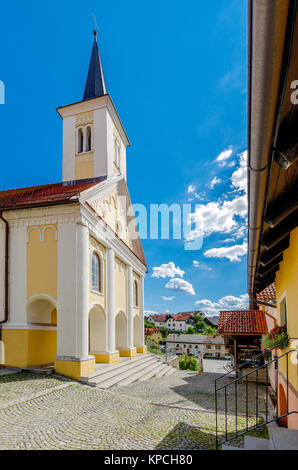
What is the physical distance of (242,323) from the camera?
14898mm

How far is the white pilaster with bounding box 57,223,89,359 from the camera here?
11.4 meters

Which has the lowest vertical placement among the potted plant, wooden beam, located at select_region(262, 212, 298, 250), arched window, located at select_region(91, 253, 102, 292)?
the potted plant

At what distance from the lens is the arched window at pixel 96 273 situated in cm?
1406

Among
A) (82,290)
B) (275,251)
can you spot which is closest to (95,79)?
(82,290)

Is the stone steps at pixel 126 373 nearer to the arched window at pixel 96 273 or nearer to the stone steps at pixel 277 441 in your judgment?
the arched window at pixel 96 273

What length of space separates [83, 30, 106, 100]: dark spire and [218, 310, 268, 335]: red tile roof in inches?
620

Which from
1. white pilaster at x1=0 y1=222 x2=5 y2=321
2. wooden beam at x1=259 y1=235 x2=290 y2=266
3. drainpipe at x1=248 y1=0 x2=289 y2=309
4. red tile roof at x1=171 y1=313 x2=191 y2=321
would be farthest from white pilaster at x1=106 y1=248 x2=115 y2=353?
red tile roof at x1=171 y1=313 x2=191 y2=321

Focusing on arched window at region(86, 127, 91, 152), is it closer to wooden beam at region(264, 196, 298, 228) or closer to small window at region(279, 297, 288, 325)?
small window at region(279, 297, 288, 325)

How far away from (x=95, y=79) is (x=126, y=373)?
18291mm

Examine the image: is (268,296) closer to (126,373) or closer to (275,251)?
(275,251)

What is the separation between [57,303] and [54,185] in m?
7.85

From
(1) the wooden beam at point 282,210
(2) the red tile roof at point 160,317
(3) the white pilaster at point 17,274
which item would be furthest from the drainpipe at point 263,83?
(2) the red tile roof at point 160,317
